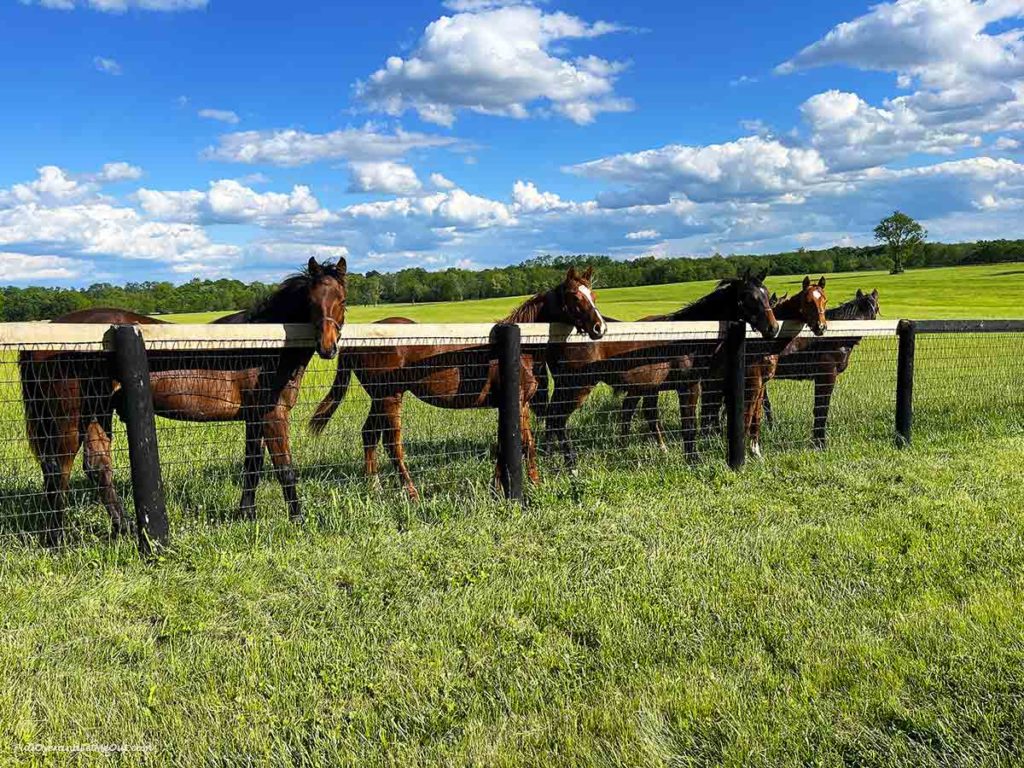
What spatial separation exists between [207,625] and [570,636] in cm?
188

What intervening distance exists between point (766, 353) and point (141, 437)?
21.9 feet

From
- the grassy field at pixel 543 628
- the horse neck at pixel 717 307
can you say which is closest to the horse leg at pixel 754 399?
the horse neck at pixel 717 307

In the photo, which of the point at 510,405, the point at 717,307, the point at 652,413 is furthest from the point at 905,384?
the point at 510,405

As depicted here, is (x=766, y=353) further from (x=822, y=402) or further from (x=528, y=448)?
(x=528, y=448)

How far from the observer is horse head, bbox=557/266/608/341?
665 cm

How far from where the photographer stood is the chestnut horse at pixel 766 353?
26.8ft

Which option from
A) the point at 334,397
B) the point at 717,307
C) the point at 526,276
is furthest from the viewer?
the point at 526,276

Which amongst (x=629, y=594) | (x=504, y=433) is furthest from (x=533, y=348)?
(x=629, y=594)

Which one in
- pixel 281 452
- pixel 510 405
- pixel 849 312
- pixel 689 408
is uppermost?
pixel 849 312

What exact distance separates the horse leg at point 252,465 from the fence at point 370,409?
1cm

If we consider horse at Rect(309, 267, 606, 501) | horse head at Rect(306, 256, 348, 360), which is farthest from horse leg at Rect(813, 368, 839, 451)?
horse head at Rect(306, 256, 348, 360)

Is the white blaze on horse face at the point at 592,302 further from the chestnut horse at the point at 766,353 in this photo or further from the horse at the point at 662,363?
the chestnut horse at the point at 766,353

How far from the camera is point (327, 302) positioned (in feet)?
18.0

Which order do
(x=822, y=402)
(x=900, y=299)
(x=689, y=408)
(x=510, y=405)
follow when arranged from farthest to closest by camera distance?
(x=900, y=299), (x=822, y=402), (x=689, y=408), (x=510, y=405)
